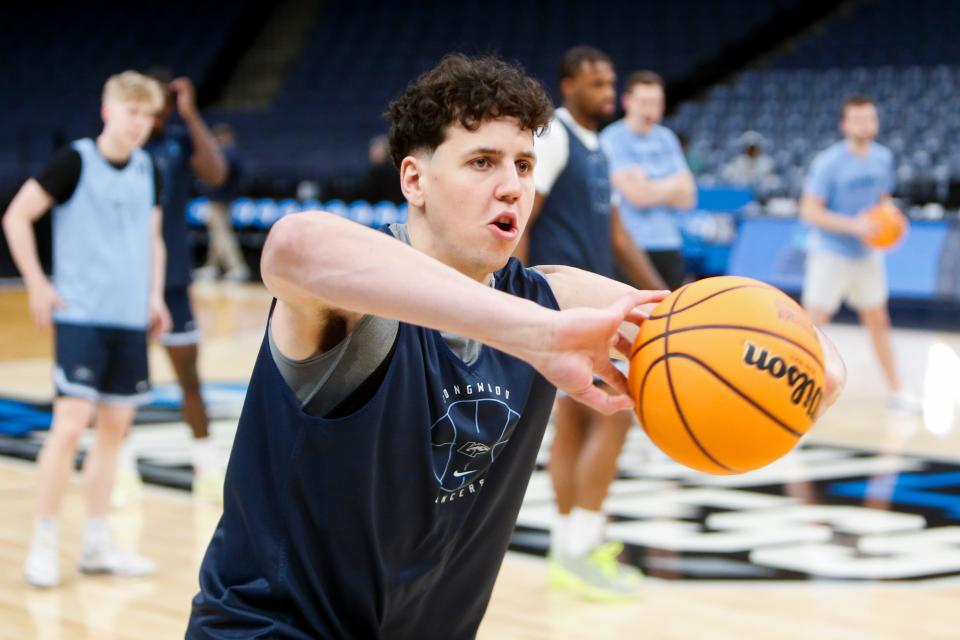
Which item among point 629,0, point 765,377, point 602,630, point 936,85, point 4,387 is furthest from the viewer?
point 629,0

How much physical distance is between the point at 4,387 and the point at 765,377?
776cm

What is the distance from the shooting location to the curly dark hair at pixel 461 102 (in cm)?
196

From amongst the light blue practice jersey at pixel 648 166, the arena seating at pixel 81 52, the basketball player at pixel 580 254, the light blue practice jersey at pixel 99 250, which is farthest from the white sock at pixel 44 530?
the arena seating at pixel 81 52

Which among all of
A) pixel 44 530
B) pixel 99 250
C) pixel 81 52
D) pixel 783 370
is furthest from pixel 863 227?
pixel 81 52

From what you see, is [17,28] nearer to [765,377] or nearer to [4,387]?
[4,387]

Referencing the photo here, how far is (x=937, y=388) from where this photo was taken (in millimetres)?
8867

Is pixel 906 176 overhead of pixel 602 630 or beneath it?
overhead

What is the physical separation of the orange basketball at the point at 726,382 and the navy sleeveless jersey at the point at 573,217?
102 inches

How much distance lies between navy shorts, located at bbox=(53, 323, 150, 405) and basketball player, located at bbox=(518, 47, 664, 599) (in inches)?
57.8

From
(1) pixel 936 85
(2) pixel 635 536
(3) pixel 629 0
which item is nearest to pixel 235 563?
(2) pixel 635 536

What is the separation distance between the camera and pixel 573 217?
15.0 ft

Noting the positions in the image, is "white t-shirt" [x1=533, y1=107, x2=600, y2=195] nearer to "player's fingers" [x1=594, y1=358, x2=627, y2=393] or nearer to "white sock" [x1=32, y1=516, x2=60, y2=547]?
"white sock" [x1=32, y1=516, x2=60, y2=547]

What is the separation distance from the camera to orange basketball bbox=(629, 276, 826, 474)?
1.89 metres

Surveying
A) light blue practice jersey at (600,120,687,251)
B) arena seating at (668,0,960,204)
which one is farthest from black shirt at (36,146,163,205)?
arena seating at (668,0,960,204)
